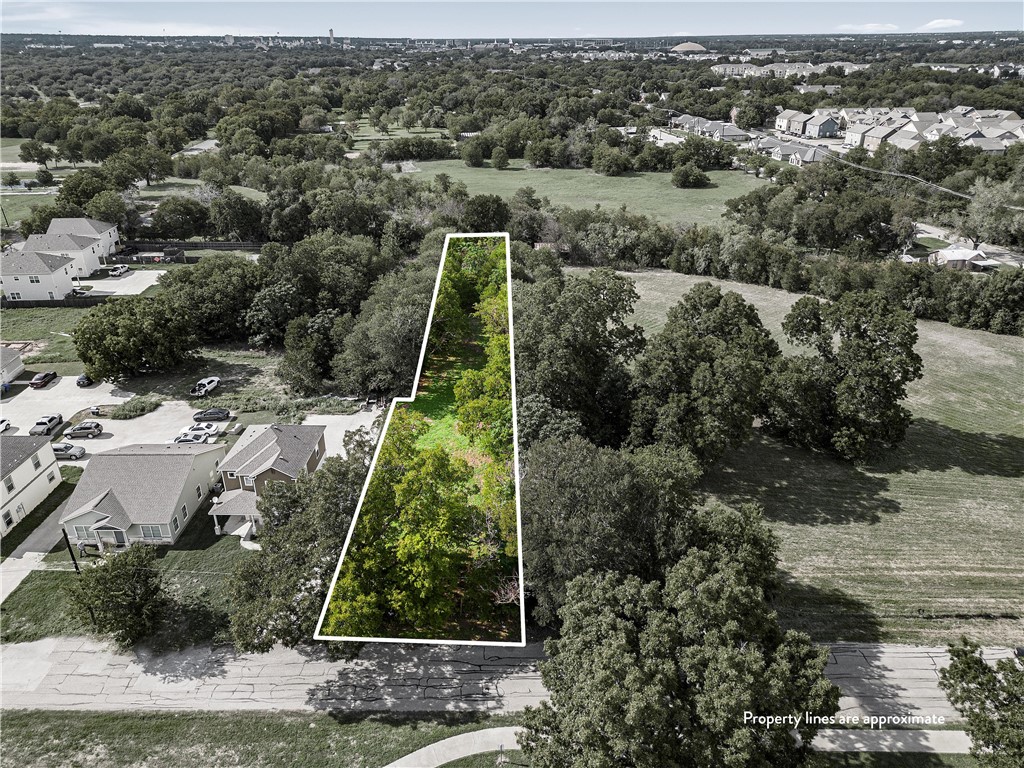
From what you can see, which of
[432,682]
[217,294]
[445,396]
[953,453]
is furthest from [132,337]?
Answer: [953,453]

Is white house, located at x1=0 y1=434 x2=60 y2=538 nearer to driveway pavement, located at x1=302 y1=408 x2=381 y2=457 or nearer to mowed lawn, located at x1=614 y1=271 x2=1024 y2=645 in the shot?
driveway pavement, located at x1=302 y1=408 x2=381 y2=457

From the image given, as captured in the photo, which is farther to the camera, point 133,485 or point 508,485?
point 133,485


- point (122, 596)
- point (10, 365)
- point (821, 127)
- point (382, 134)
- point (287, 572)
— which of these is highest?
point (821, 127)

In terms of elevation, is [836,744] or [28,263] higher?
[28,263]

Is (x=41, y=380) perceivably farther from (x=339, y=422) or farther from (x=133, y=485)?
(x=339, y=422)

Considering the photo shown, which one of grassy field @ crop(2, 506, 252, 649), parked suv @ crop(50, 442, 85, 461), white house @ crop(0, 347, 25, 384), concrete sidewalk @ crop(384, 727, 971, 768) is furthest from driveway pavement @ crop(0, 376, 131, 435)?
concrete sidewalk @ crop(384, 727, 971, 768)

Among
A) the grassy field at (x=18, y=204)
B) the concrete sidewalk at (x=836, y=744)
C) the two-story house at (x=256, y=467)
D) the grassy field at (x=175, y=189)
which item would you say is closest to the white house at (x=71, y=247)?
the grassy field at (x=18, y=204)

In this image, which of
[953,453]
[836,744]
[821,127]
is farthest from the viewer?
[821,127]

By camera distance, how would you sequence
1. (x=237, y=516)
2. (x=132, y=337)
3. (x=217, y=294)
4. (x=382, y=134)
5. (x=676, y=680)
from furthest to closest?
1. (x=382, y=134)
2. (x=217, y=294)
3. (x=132, y=337)
4. (x=237, y=516)
5. (x=676, y=680)
